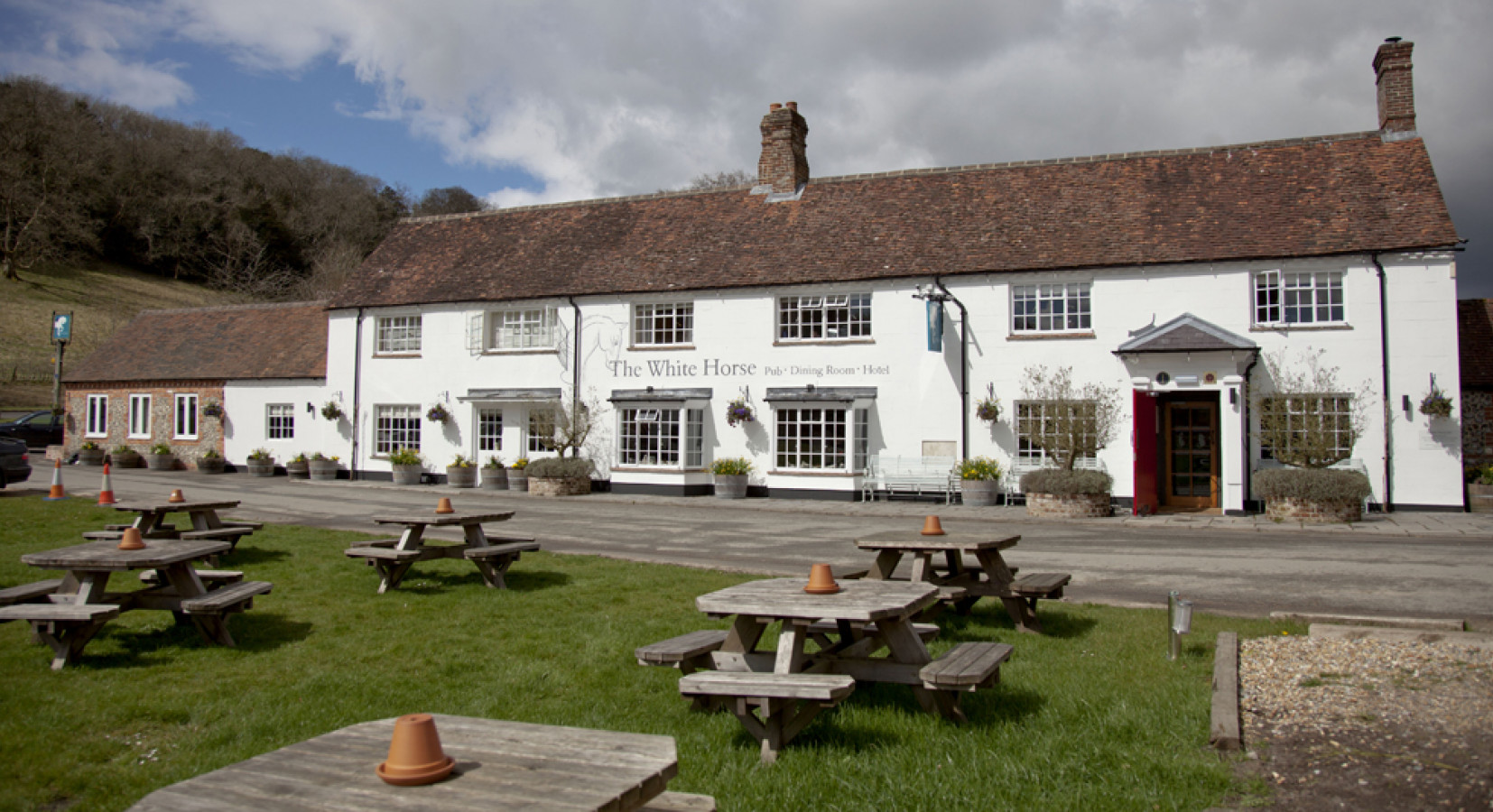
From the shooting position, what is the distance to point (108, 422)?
3216 cm

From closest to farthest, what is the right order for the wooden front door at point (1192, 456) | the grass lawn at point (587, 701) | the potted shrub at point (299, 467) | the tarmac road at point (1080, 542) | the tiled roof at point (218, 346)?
the grass lawn at point (587, 701) < the tarmac road at point (1080, 542) < the wooden front door at point (1192, 456) < the potted shrub at point (299, 467) < the tiled roof at point (218, 346)

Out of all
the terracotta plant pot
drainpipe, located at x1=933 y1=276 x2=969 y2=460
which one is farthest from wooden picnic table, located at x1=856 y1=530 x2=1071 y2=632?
drainpipe, located at x1=933 y1=276 x2=969 y2=460

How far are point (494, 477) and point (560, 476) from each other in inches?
115

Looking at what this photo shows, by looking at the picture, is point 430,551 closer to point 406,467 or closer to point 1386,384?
point 406,467

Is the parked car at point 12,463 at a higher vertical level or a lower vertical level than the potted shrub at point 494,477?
higher

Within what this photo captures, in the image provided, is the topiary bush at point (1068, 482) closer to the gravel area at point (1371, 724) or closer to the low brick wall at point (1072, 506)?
the low brick wall at point (1072, 506)

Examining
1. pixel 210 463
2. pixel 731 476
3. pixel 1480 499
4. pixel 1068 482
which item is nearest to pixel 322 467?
pixel 210 463

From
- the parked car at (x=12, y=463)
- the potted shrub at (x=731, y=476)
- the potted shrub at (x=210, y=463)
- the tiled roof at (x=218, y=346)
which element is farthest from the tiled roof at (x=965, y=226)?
the parked car at (x=12, y=463)

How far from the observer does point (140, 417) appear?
31.8 m

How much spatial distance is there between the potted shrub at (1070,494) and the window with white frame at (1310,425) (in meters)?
3.37

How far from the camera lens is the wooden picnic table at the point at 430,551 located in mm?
9453

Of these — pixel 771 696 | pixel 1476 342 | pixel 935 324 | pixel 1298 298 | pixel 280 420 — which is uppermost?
pixel 1298 298

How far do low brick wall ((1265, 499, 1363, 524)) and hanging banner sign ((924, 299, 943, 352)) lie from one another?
7.39m

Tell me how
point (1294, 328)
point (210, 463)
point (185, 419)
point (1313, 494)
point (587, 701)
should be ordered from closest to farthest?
point (587, 701), point (1313, 494), point (1294, 328), point (210, 463), point (185, 419)
